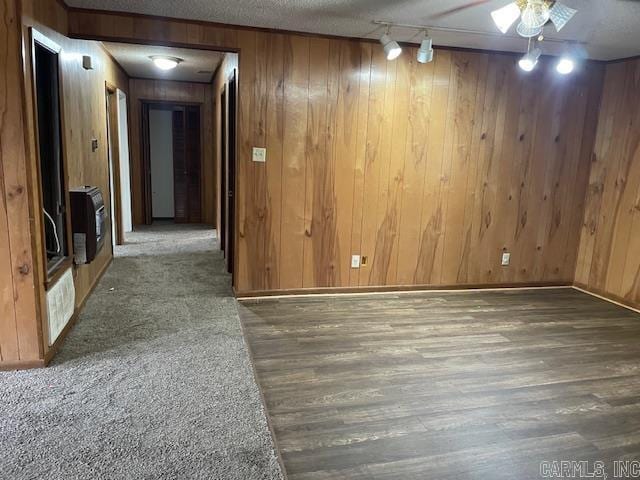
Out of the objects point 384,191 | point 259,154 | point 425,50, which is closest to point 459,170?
point 384,191

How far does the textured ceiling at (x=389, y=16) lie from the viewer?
293cm

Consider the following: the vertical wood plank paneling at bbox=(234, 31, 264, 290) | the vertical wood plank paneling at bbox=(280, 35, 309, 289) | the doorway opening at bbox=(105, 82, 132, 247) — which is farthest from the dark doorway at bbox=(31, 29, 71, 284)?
the doorway opening at bbox=(105, 82, 132, 247)

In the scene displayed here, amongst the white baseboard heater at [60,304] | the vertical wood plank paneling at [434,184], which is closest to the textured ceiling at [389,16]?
the vertical wood plank paneling at [434,184]

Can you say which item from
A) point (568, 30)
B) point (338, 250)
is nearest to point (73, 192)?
point (338, 250)

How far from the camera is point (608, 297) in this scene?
441 cm

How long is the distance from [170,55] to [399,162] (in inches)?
120

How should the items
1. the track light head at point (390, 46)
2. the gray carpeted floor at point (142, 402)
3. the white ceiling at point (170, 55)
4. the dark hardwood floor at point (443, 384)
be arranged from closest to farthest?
the gray carpeted floor at point (142, 402) < the dark hardwood floor at point (443, 384) < the track light head at point (390, 46) < the white ceiling at point (170, 55)

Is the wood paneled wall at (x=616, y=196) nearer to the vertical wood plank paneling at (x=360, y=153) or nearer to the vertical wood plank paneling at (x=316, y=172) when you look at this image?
the vertical wood plank paneling at (x=360, y=153)

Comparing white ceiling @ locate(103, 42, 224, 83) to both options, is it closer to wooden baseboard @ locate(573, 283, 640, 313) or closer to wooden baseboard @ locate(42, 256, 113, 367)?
wooden baseboard @ locate(42, 256, 113, 367)

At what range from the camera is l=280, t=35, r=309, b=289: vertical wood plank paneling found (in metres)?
3.80

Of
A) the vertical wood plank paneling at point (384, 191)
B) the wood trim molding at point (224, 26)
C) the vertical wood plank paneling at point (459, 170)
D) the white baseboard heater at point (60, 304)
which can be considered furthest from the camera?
the vertical wood plank paneling at point (459, 170)

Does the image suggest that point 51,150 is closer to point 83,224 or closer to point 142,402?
point 83,224

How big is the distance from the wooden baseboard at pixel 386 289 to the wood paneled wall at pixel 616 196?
0.50 m

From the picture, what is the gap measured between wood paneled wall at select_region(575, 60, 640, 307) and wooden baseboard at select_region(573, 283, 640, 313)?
12 mm
